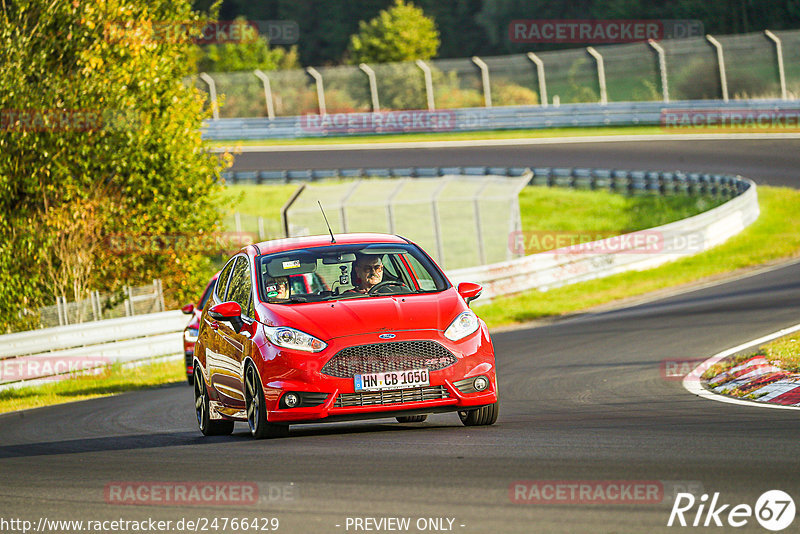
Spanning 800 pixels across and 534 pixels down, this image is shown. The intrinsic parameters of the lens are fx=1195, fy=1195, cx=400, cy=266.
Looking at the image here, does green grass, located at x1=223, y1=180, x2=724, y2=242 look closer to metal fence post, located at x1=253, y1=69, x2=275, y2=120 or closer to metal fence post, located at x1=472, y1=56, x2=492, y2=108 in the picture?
metal fence post, located at x1=472, y1=56, x2=492, y2=108

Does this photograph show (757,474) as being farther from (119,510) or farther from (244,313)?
(244,313)

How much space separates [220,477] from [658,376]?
22.2ft

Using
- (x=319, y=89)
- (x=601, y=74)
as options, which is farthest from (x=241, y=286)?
(x=319, y=89)

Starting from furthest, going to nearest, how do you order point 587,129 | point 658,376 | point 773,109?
1. point 587,129
2. point 773,109
3. point 658,376

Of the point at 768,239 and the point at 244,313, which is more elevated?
the point at 244,313

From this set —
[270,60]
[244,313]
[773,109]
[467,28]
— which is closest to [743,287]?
[244,313]

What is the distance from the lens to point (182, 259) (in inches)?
1023

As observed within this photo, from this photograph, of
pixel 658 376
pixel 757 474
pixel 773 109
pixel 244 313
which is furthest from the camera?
pixel 773 109
